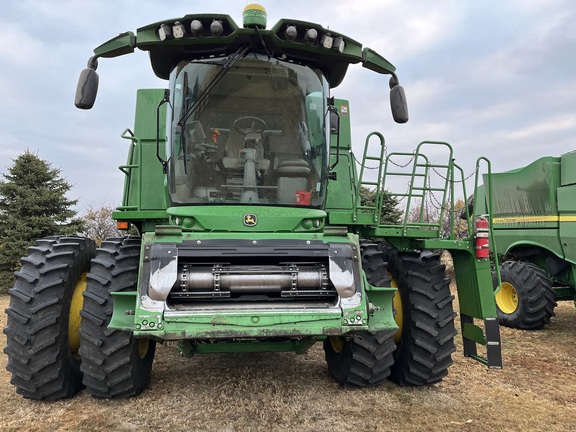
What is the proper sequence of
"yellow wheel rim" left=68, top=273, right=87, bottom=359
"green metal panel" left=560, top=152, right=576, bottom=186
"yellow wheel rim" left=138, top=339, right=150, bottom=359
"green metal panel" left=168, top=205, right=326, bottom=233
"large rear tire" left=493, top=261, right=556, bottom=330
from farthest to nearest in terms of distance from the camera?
"large rear tire" left=493, top=261, right=556, bottom=330
"green metal panel" left=560, top=152, right=576, bottom=186
"yellow wheel rim" left=68, top=273, right=87, bottom=359
"yellow wheel rim" left=138, top=339, right=150, bottom=359
"green metal panel" left=168, top=205, right=326, bottom=233

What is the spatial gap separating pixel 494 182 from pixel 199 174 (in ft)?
20.1

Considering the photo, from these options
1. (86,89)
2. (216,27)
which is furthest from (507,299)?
(86,89)

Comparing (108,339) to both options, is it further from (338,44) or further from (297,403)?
(338,44)

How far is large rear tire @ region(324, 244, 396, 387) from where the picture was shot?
381cm

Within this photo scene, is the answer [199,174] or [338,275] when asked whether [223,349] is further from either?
[199,174]

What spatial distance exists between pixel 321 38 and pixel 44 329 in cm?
314

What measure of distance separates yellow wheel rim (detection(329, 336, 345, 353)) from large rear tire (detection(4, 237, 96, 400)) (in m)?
2.17

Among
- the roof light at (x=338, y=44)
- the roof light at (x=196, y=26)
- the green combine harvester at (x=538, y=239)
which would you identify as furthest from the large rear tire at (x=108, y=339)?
the green combine harvester at (x=538, y=239)

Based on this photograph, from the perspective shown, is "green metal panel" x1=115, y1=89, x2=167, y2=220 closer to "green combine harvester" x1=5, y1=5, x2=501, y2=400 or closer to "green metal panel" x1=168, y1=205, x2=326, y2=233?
"green combine harvester" x1=5, y1=5, x2=501, y2=400

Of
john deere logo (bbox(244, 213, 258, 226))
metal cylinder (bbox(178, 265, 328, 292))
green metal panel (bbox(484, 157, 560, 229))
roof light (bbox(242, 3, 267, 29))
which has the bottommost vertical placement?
metal cylinder (bbox(178, 265, 328, 292))

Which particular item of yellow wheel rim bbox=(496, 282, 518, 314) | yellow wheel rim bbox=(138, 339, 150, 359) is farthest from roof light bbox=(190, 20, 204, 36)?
yellow wheel rim bbox=(496, 282, 518, 314)

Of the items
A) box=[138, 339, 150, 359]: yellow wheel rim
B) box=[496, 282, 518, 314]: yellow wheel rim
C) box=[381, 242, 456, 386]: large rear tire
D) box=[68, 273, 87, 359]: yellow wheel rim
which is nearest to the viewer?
box=[138, 339, 150, 359]: yellow wheel rim

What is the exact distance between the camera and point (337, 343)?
4156mm

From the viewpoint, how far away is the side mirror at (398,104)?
161 inches
